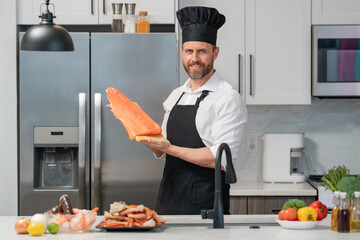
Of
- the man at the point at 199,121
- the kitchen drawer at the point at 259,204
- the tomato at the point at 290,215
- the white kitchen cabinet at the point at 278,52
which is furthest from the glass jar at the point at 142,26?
the tomato at the point at 290,215

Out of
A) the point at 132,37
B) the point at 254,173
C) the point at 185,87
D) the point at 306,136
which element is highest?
the point at 132,37

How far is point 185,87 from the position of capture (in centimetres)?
319

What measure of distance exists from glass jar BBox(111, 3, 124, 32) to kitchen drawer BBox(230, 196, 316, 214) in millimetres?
1314

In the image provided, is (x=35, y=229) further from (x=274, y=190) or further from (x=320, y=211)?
(x=274, y=190)

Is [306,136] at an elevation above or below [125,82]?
below

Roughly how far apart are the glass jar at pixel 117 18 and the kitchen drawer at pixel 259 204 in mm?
1314

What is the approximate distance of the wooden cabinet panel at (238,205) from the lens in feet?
12.4

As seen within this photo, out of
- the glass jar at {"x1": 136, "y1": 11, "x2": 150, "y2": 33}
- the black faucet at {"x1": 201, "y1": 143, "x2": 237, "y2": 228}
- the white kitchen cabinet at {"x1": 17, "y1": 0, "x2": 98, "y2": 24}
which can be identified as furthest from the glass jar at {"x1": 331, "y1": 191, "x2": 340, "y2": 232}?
the white kitchen cabinet at {"x1": 17, "y1": 0, "x2": 98, "y2": 24}

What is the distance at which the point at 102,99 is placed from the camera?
11.8ft

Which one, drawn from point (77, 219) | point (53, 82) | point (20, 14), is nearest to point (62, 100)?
point (53, 82)

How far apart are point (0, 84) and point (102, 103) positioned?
694 millimetres

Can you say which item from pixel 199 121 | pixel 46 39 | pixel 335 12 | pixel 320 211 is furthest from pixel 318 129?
pixel 46 39

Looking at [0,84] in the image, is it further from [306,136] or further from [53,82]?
[306,136]

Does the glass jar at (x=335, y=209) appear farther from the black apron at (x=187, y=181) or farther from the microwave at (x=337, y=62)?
the microwave at (x=337, y=62)
